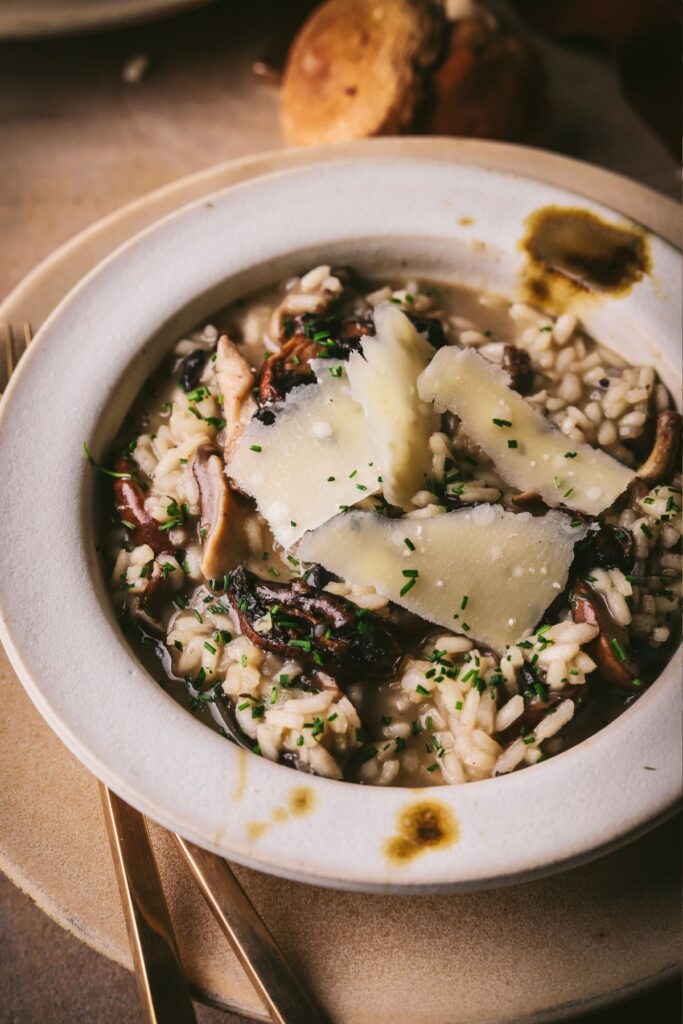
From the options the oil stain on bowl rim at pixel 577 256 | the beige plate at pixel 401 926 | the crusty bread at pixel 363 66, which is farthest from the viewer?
the crusty bread at pixel 363 66

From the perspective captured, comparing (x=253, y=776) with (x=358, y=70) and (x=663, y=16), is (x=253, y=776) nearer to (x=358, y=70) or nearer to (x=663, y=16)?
(x=358, y=70)

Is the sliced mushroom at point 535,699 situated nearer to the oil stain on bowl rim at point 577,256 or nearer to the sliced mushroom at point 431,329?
the sliced mushroom at point 431,329

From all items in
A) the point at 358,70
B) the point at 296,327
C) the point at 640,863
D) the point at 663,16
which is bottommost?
the point at 640,863

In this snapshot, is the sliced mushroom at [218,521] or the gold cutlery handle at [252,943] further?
the sliced mushroom at [218,521]

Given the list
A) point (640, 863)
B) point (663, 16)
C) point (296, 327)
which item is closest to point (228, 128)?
point (296, 327)

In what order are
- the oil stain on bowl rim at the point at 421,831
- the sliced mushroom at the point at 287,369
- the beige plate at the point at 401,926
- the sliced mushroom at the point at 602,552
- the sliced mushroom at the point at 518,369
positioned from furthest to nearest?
the sliced mushroom at the point at 518,369
the sliced mushroom at the point at 287,369
the sliced mushroom at the point at 602,552
the beige plate at the point at 401,926
the oil stain on bowl rim at the point at 421,831

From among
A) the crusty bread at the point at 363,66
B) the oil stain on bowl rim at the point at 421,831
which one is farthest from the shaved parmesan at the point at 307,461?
the crusty bread at the point at 363,66
